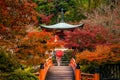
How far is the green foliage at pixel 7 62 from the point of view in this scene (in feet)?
47.0

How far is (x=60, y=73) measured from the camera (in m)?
27.1

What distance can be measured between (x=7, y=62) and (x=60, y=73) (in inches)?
503

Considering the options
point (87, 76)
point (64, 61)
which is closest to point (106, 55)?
Result: point (87, 76)

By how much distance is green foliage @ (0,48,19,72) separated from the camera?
47.0 feet

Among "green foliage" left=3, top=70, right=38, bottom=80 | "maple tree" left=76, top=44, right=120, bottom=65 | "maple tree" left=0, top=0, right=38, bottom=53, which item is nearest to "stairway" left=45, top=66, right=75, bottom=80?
"maple tree" left=76, top=44, right=120, bottom=65

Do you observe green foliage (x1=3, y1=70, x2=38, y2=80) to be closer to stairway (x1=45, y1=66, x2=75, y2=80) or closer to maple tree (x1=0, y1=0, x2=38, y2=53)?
maple tree (x1=0, y1=0, x2=38, y2=53)

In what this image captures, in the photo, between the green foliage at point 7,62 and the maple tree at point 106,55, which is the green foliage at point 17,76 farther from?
the maple tree at point 106,55

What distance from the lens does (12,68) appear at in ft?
49.3

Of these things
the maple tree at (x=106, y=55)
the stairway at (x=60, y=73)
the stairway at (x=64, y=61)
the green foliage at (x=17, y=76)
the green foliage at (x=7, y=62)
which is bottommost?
the stairway at (x=64, y=61)

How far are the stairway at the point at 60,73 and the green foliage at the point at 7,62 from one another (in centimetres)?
1058

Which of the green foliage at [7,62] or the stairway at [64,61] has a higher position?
the green foliage at [7,62]

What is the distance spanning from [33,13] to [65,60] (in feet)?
83.7

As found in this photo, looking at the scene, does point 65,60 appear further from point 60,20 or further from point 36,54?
point 36,54

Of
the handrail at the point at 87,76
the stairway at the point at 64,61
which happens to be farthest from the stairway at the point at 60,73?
the stairway at the point at 64,61
